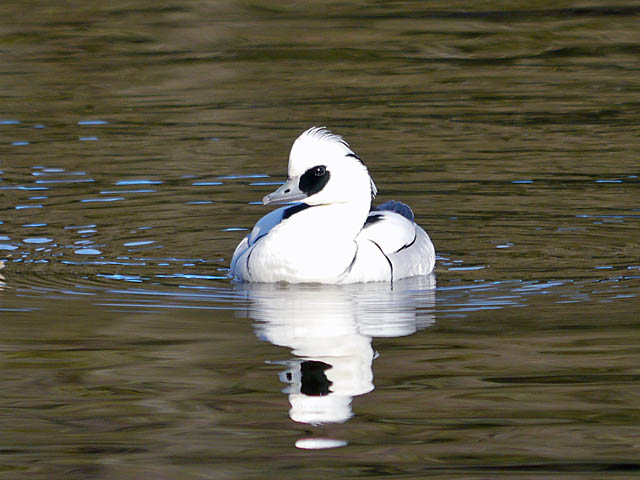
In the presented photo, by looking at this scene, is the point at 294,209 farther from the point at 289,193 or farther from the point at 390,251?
the point at 390,251

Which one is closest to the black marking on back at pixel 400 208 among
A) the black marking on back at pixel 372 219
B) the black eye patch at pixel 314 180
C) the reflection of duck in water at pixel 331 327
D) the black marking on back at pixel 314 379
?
the black marking on back at pixel 372 219

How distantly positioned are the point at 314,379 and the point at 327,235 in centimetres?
258

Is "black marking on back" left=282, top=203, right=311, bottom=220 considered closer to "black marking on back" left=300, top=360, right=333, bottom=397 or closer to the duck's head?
the duck's head

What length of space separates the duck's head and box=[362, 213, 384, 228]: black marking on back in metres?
0.36

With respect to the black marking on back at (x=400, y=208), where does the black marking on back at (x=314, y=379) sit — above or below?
below

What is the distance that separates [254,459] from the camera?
19.9ft

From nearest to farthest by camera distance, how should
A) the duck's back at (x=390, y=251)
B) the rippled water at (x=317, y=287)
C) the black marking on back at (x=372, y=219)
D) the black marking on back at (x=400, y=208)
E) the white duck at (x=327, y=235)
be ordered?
the rippled water at (x=317, y=287) → the white duck at (x=327, y=235) → the duck's back at (x=390, y=251) → the black marking on back at (x=372, y=219) → the black marking on back at (x=400, y=208)

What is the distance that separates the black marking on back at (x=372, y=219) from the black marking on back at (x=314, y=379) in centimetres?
276

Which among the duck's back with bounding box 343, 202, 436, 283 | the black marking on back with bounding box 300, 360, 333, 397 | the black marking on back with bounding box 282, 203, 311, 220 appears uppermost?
the black marking on back with bounding box 282, 203, 311, 220

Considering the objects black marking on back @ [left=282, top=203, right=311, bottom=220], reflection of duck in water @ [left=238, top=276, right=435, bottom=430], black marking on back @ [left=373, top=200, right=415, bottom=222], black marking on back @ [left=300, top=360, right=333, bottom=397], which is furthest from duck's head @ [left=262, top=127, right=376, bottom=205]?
black marking on back @ [left=300, top=360, right=333, bottom=397]

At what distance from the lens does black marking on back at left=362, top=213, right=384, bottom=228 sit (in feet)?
33.6

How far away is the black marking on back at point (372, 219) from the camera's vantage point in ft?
33.6

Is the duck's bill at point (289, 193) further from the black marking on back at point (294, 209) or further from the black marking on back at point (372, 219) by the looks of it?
the black marking on back at point (372, 219)

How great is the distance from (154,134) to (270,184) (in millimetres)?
2710
